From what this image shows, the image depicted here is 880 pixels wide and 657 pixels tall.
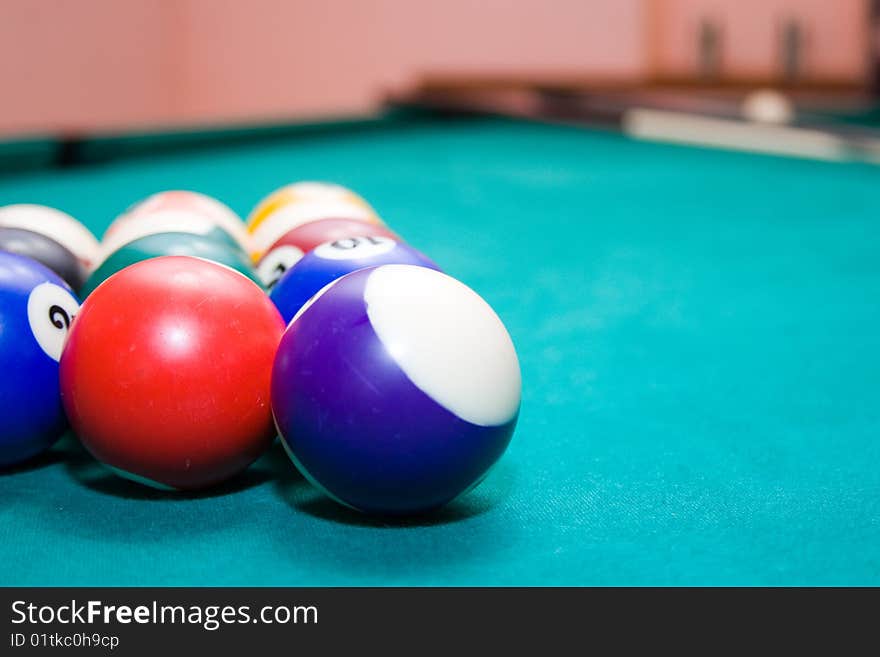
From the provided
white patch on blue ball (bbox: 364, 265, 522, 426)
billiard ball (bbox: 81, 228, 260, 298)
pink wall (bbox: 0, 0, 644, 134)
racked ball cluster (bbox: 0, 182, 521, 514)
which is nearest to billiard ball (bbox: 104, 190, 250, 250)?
billiard ball (bbox: 81, 228, 260, 298)

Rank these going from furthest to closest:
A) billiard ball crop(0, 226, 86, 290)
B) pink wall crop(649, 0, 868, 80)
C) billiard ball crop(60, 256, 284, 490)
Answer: pink wall crop(649, 0, 868, 80)
billiard ball crop(0, 226, 86, 290)
billiard ball crop(60, 256, 284, 490)

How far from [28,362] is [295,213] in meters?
0.88

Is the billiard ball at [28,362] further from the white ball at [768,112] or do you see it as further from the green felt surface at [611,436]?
the white ball at [768,112]

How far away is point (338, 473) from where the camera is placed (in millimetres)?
1496

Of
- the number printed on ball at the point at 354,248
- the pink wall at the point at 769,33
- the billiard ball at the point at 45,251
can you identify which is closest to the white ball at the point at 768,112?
the pink wall at the point at 769,33

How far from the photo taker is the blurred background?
7719 millimetres

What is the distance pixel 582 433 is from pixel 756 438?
279 mm

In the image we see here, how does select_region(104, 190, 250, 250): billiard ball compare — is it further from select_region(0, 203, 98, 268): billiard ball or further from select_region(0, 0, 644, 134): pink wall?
select_region(0, 0, 644, 134): pink wall

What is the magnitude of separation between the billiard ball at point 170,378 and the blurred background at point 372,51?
5.96 metres

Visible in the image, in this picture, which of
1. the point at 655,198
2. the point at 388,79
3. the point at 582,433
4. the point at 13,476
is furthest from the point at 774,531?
the point at 388,79

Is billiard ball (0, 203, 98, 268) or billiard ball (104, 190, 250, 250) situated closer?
billiard ball (0, 203, 98, 268)

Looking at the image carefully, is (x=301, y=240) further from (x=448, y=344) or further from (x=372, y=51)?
(x=372, y=51)

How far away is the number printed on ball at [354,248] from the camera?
1.90 m

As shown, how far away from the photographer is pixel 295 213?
8.07ft
